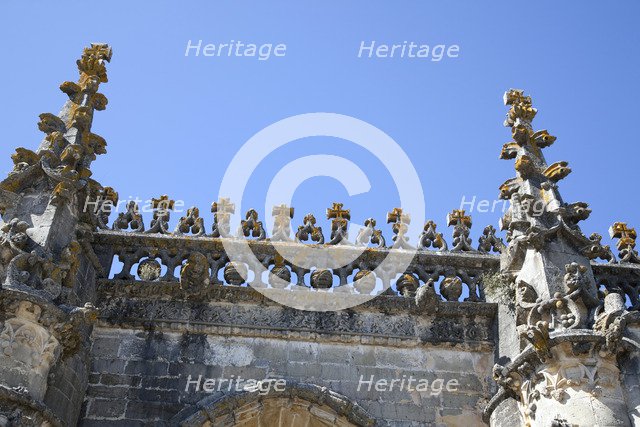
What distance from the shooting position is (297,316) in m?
9.48

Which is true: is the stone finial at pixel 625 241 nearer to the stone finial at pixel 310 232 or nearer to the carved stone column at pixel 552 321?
the carved stone column at pixel 552 321

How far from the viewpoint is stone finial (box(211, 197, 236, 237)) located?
10297 millimetres

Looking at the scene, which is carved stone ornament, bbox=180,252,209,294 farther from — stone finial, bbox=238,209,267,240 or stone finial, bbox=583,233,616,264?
stone finial, bbox=583,233,616,264

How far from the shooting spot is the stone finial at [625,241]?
10.3 metres

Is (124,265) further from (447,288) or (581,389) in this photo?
(581,389)

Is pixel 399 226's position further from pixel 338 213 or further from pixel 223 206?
pixel 223 206

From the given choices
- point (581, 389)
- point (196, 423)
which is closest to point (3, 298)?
point (196, 423)

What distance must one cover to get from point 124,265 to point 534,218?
4624 millimetres

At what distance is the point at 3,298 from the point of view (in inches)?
301

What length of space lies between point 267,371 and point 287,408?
490mm

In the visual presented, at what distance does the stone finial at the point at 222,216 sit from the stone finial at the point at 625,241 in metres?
4.68

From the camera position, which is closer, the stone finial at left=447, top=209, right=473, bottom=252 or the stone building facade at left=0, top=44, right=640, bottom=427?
the stone building facade at left=0, top=44, right=640, bottom=427

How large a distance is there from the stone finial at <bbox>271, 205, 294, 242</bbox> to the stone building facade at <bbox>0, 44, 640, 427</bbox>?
0.03 meters

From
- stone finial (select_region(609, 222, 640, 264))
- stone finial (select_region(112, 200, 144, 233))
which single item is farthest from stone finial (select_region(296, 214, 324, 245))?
stone finial (select_region(609, 222, 640, 264))
